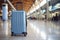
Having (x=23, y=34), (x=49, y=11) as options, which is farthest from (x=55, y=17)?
(x=23, y=34)

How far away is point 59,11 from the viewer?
32469 mm

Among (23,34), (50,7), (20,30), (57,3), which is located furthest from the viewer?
(50,7)

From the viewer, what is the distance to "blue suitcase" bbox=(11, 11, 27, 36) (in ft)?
28.3

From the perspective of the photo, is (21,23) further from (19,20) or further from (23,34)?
(23,34)

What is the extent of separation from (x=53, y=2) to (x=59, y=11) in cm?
200

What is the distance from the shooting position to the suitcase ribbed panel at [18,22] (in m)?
8.64

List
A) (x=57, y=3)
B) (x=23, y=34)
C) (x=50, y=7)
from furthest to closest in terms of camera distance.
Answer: (x=50, y=7) < (x=57, y=3) < (x=23, y=34)

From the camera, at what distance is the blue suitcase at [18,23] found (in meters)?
8.64

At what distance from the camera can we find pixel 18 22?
8.70 meters

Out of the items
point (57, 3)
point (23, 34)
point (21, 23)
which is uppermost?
point (57, 3)

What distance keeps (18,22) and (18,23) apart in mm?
48

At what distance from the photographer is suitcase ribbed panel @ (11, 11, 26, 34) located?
28.3ft

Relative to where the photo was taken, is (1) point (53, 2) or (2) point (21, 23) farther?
(1) point (53, 2)

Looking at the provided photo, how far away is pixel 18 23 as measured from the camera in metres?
8.70
